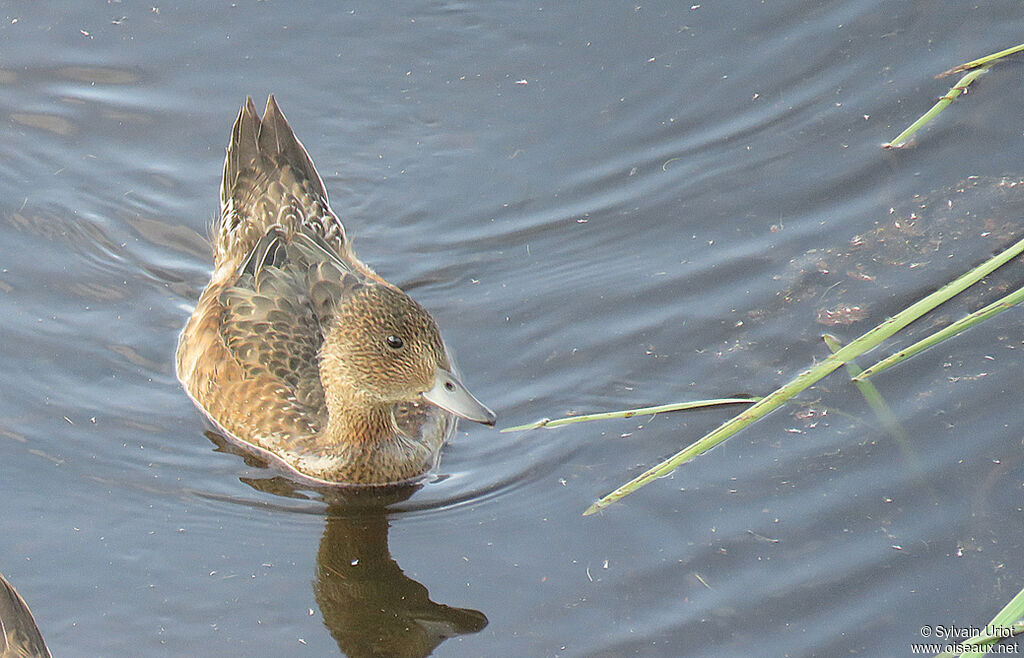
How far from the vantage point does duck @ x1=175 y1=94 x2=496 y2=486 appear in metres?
Result: 5.67

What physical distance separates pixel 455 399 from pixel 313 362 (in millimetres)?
962

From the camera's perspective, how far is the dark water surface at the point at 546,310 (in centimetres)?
521

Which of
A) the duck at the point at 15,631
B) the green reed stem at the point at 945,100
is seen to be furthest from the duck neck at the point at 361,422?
the green reed stem at the point at 945,100

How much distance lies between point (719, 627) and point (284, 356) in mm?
2289

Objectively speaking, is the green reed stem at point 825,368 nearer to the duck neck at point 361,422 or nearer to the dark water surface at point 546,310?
the dark water surface at point 546,310

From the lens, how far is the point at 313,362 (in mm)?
6242

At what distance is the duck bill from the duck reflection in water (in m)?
0.56

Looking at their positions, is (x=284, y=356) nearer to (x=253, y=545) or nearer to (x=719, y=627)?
(x=253, y=545)

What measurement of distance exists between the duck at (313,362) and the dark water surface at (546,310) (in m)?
0.16

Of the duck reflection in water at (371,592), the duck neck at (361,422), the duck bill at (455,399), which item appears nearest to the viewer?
the duck reflection in water at (371,592)

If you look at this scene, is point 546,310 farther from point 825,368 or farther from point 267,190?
point 825,368

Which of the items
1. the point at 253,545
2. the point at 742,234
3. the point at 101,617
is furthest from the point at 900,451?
the point at 101,617

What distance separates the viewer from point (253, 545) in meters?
5.58

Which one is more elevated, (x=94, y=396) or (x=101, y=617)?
(x=94, y=396)
